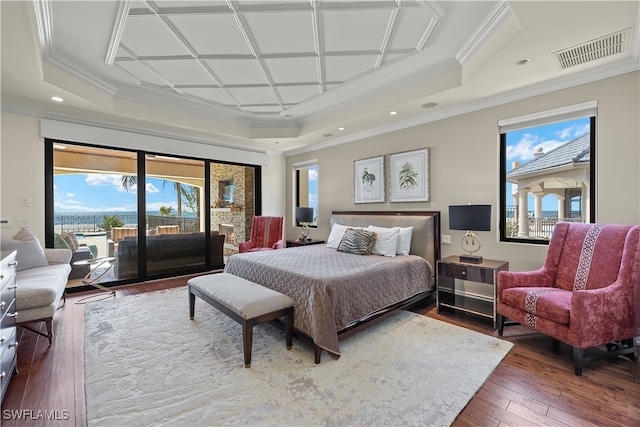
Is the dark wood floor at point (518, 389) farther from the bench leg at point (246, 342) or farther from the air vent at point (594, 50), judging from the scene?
the air vent at point (594, 50)

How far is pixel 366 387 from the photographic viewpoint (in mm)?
1973

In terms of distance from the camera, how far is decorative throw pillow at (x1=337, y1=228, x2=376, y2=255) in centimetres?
378

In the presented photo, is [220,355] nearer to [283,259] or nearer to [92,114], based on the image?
[283,259]

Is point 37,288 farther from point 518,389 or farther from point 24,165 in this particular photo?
point 518,389

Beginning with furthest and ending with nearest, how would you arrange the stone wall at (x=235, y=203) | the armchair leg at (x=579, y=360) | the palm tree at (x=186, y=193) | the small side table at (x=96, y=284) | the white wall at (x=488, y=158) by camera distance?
the stone wall at (x=235, y=203), the palm tree at (x=186, y=193), the small side table at (x=96, y=284), the white wall at (x=488, y=158), the armchair leg at (x=579, y=360)

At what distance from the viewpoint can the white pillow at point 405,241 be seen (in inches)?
150

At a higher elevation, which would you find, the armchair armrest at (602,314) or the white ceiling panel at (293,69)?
the white ceiling panel at (293,69)

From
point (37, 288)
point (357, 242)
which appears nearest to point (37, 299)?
point (37, 288)

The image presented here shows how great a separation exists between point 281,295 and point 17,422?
68.1 inches

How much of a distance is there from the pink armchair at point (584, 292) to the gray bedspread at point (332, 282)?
96 centimetres

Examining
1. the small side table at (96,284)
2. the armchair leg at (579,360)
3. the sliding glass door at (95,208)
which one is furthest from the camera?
the sliding glass door at (95,208)

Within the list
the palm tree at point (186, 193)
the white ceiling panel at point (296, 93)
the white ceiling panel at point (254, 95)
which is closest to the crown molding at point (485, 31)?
the white ceiling panel at point (296, 93)

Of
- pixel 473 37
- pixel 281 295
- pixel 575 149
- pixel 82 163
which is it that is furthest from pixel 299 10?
pixel 82 163

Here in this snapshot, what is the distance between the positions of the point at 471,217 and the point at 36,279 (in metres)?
4.53
